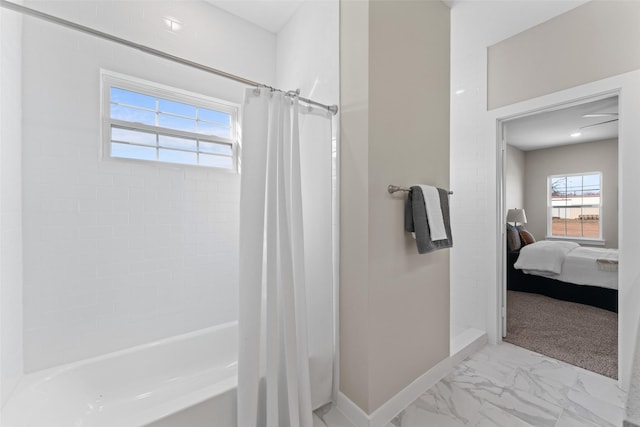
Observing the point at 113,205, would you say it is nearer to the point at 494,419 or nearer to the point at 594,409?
the point at 494,419

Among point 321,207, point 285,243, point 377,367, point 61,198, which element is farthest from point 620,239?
point 61,198

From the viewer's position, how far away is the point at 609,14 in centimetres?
185

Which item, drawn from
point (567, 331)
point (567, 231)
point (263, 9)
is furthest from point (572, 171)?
point (263, 9)

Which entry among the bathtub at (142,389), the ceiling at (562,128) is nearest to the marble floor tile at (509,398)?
the bathtub at (142,389)

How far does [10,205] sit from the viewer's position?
139 centimetres

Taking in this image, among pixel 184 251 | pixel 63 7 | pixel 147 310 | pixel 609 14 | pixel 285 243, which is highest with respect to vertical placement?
pixel 609 14

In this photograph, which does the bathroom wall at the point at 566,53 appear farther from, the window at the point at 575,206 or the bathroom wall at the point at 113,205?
the window at the point at 575,206

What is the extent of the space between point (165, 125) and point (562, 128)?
5.44 meters

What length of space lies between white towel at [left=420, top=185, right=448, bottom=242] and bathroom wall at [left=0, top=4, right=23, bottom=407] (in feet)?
7.00

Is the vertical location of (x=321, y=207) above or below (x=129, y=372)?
above

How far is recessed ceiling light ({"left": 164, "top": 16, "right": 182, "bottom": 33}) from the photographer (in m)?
1.95

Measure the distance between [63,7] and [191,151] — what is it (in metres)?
1.03

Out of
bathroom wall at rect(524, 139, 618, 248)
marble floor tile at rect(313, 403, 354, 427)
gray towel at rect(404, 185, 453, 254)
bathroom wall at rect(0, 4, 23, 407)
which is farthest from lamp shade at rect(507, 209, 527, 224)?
bathroom wall at rect(0, 4, 23, 407)

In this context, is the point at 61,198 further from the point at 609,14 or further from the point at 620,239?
the point at 609,14
